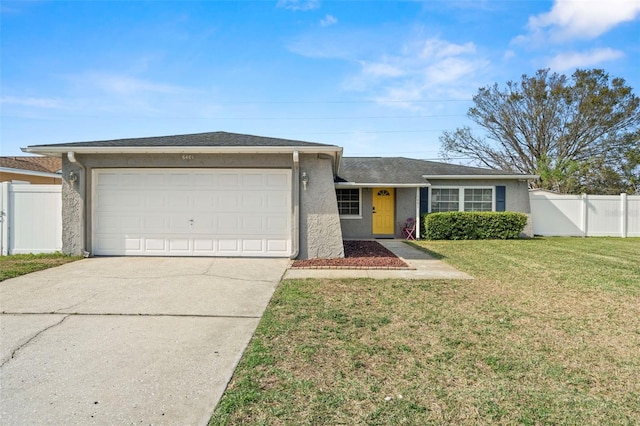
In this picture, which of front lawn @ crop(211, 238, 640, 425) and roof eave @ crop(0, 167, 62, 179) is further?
roof eave @ crop(0, 167, 62, 179)

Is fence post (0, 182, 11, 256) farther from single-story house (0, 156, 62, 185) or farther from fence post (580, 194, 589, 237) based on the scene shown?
fence post (580, 194, 589, 237)

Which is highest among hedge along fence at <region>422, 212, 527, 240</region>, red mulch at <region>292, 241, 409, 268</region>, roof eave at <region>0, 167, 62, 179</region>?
roof eave at <region>0, 167, 62, 179</region>

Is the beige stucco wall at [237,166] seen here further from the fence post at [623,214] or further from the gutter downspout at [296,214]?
the fence post at [623,214]

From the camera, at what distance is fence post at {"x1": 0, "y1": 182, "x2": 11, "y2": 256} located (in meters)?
8.93

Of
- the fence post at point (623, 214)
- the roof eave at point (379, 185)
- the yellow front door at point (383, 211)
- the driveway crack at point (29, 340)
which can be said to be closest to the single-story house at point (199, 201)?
the driveway crack at point (29, 340)

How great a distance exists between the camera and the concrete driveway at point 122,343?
248cm

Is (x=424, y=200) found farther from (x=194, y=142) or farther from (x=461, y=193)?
(x=194, y=142)

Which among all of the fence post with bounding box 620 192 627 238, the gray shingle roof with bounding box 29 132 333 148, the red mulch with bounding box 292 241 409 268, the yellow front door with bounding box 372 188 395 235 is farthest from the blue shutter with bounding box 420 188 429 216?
the fence post with bounding box 620 192 627 238

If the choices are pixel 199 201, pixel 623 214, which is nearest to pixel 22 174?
pixel 199 201

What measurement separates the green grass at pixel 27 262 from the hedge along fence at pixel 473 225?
11998 mm

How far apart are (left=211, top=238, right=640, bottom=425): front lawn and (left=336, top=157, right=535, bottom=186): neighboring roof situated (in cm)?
868

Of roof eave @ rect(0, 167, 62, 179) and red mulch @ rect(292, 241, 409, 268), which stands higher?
roof eave @ rect(0, 167, 62, 179)

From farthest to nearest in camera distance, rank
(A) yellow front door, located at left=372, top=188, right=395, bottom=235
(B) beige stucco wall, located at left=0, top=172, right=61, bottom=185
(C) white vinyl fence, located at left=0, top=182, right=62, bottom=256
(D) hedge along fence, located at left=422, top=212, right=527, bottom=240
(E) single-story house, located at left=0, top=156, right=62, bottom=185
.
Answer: (A) yellow front door, located at left=372, top=188, right=395, bottom=235 < (B) beige stucco wall, located at left=0, top=172, right=61, bottom=185 < (E) single-story house, located at left=0, top=156, right=62, bottom=185 < (D) hedge along fence, located at left=422, top=212, right=527, bottom=240 < (C) white vinyl fence, located at left=0, top=182, right=62, bottom=256

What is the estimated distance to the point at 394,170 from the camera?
51.9 feet
